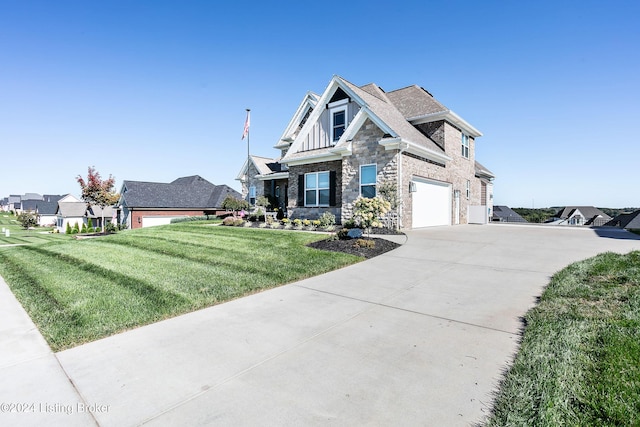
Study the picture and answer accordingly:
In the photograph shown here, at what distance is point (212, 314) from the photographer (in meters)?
4.49

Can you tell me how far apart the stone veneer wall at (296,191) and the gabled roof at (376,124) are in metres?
0.45

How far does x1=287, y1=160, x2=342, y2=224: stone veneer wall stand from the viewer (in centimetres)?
1570

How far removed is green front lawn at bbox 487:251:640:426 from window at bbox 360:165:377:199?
9655 millimetres

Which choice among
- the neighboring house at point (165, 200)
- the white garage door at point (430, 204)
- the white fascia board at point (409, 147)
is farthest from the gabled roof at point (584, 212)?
the neighboring house at point (165, 200)

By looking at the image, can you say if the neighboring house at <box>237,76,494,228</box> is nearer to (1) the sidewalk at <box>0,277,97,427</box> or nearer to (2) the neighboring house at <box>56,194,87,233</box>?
(1) the sidewalk at <box>0,277,97,427</box>

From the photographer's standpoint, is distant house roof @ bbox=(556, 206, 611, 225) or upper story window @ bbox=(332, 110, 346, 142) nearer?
upper story window @ bbox=(332, 110, 346, 142)

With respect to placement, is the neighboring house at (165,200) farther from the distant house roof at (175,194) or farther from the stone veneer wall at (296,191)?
the stone veneer wall at (296,191)

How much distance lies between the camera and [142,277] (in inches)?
256

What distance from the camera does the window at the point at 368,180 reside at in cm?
1391

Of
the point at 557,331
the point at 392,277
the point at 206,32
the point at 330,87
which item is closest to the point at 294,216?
the point at 330,87

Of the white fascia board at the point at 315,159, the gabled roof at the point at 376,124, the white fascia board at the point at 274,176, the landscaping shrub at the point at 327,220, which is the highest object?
the gabled roof at the point at 376,124

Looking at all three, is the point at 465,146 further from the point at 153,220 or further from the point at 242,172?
the point at 153,220

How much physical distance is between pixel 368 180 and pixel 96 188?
23664 millimetres

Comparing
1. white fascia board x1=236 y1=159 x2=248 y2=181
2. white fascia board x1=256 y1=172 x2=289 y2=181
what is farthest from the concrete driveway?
white fascia board x1=236 y1=159 x2=248 y2=181
